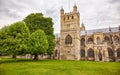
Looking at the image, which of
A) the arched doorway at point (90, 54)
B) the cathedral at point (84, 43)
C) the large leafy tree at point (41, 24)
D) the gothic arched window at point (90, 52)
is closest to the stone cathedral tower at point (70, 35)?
the cathedral at point (84, 43)

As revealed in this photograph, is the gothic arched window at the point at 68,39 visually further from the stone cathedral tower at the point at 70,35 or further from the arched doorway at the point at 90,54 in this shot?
the arched doorway at the point at 90,54

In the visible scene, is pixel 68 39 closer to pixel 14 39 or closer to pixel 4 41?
pixel 14 39

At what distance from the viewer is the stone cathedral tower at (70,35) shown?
47.8 meters

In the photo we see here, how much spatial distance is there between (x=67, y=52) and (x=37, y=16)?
16.9 meters

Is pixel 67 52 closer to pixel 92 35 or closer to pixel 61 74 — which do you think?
pixel 92 35

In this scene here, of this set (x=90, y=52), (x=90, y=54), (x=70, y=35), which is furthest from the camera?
(x=70, y=35)

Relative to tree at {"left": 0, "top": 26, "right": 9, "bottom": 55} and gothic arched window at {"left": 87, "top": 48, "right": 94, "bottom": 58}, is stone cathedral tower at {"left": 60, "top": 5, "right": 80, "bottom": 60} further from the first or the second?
tree at {"left": 0, "top": 26, "right": 9, "bottom": 55}

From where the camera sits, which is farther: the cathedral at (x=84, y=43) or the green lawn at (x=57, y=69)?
the cathedral at (x=84, y=43)

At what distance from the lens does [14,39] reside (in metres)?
29.3

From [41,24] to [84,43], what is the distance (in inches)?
744

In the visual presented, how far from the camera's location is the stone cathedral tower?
47.8 meters

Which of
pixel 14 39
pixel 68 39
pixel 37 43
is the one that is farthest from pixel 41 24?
pixel 68 39

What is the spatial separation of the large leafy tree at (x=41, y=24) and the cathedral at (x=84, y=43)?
1023 centimetres

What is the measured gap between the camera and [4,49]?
92.0ft
